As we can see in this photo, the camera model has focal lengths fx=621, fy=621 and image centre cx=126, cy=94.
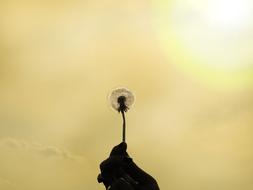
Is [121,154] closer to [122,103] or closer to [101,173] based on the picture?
[101,173]

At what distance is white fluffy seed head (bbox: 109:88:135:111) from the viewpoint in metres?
27.4

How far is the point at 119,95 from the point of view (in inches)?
1081

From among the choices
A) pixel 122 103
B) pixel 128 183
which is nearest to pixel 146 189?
pixel 128 183

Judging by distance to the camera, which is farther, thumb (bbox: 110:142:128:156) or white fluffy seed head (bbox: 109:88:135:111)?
white fluffy seed head (bbox: 109:88:135:111)

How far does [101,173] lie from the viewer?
872 inches

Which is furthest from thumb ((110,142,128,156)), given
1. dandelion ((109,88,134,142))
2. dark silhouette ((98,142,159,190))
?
dandelion ((109,88,134,142))

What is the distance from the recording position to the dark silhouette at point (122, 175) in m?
21.7

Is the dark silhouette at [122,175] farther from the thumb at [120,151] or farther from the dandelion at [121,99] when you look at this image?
the dandelion at [121,99]

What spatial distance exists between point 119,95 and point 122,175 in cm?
611

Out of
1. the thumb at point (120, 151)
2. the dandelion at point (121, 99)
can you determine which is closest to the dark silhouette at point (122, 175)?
the thumb at point (120, 151)

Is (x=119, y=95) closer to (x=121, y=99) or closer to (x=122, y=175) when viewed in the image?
(x=121, y=99)

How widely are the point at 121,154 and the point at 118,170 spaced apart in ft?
2.30

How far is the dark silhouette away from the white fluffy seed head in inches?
198

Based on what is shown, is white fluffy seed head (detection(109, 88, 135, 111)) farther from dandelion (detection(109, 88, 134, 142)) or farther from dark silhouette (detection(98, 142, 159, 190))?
dark silhouette (detection(98, 142, 159, 190))
